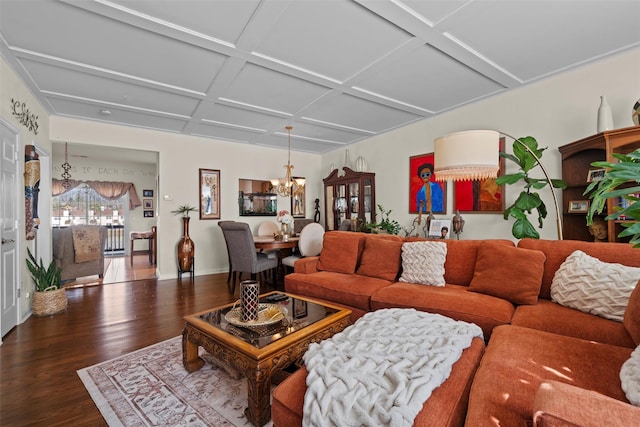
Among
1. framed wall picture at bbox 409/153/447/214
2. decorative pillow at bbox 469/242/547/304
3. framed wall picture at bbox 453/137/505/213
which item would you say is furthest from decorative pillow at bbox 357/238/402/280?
framed wall picture at bbox 409/153/447/214

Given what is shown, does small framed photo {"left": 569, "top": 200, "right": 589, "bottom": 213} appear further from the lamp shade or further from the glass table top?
the glass table top

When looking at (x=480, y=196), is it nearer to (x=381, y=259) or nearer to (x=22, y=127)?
(x=381, y=259)

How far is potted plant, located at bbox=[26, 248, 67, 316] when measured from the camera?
124 inches

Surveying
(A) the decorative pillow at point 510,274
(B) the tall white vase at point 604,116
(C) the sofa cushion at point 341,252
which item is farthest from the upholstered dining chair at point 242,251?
(B) the tall white vase at point 604,116

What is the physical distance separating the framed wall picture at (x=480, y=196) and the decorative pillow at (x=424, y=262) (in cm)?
145

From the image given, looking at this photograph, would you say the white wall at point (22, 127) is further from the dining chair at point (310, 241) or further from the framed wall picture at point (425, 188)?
the framed wall picture at point (425, 188)

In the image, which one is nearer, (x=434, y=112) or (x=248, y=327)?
(x=248, y=327)

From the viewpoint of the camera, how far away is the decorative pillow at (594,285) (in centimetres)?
170

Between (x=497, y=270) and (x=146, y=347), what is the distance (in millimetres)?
2986

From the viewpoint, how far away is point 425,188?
4.50 metres

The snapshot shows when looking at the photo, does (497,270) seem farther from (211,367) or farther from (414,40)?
(211,367)

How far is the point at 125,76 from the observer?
2963mm

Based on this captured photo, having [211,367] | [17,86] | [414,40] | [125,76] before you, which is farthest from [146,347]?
[414,40]

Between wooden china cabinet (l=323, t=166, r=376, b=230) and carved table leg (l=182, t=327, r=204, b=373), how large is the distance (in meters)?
3.58
